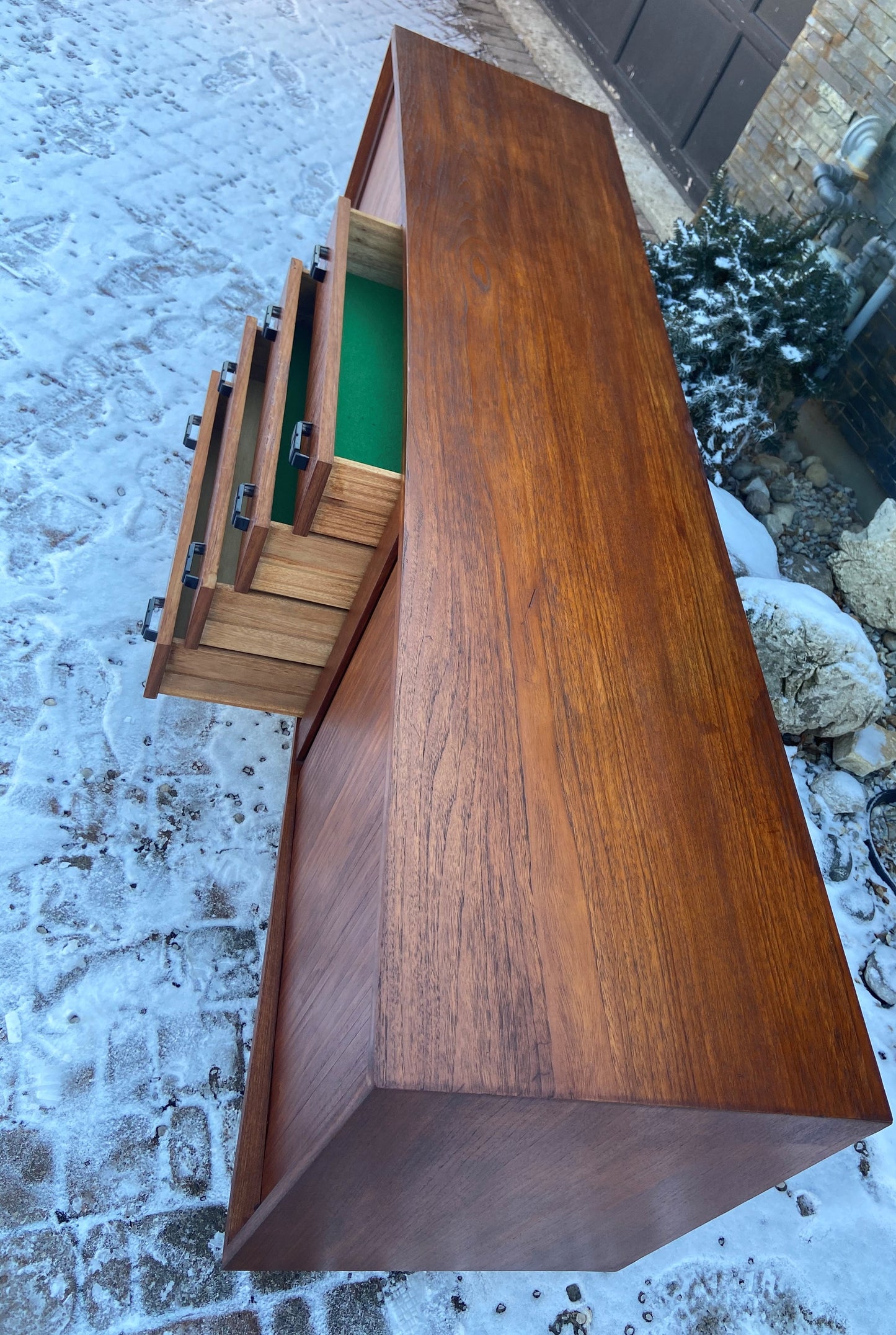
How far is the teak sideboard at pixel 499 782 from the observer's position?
3.46ft

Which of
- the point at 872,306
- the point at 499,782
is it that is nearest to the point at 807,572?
the point at 872,306

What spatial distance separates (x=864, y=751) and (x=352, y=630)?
5.17 ft

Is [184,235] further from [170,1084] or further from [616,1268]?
[616,1268]

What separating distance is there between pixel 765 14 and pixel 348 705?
3989mm

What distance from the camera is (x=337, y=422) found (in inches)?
65.3

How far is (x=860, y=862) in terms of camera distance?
2.46m

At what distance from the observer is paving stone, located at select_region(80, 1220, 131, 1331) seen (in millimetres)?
1443

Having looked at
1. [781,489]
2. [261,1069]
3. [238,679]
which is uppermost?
[781,489]

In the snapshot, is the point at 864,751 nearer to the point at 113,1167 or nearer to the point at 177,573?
the point at 177,573

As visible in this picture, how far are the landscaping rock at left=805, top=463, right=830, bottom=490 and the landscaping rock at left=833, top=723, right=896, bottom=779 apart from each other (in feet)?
3.53

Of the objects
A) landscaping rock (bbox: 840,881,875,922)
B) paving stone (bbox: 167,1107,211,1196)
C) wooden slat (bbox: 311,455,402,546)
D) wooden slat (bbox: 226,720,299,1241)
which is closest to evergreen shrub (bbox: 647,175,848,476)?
landscaping rock (bbox: 840,881,875,922)

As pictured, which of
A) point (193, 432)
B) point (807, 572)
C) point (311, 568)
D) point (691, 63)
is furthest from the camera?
point (691, 63)

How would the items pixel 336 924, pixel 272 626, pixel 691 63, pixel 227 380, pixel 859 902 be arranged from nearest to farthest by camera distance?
pixel 336 924, pixel 272 626, pixel 227 380, pixel 859 902, pixel 691 63

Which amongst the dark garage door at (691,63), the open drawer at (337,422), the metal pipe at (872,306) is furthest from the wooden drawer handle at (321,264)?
the dark garage door at (691,63)
